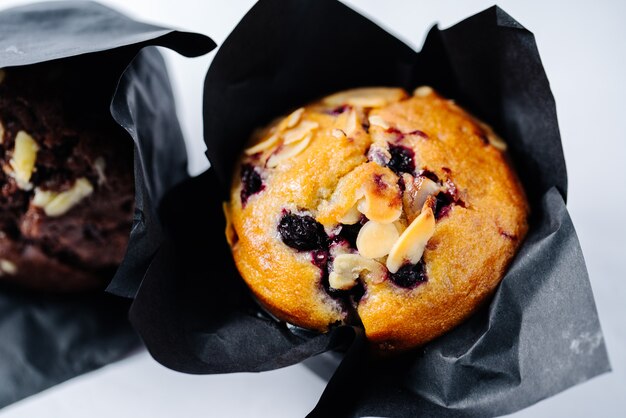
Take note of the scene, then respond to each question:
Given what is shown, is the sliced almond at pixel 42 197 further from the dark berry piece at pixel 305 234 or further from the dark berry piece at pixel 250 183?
the dark berry piece at pixel 305 234

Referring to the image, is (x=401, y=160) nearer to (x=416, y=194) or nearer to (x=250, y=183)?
(x=416, y=194)

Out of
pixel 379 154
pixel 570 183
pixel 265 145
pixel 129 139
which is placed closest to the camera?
pixel 379 154

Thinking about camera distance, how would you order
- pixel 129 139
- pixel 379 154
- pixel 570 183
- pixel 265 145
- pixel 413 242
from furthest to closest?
pixel 570 183, pixel 129 139, pixel 265 145, pixel 379 154, pixel 413 242

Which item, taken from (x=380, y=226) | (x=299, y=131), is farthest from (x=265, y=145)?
(x=380, y=226)

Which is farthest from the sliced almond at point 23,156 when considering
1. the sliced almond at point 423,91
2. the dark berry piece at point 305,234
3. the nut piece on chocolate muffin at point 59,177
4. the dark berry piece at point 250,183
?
the sliced almond at point 423,91

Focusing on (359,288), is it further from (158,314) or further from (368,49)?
(368,49)

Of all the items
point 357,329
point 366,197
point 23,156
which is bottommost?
point 357,329
